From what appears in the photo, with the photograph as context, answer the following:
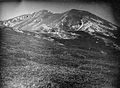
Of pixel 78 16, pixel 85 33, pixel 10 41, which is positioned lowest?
pixel 10 41

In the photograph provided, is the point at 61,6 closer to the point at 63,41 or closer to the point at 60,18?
the point at 60,18

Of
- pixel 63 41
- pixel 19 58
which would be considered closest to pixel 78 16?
pixel 63 41

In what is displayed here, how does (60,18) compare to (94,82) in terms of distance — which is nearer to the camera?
(94,82)

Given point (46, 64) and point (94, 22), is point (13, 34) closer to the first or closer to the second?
point (46, 64)

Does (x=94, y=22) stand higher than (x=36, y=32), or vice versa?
(x=94, y=22)
